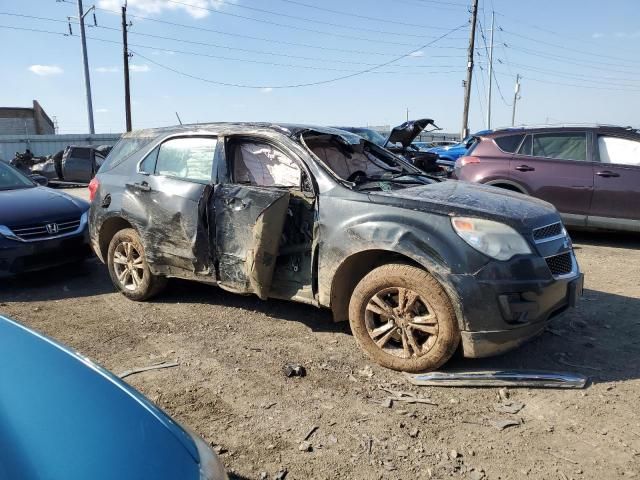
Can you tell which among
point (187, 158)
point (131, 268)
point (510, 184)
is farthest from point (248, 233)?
point (510, 184)

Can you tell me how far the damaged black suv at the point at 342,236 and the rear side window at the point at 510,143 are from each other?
3790 millimetres

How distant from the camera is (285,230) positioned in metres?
4.14

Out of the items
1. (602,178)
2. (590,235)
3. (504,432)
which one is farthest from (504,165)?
(504,432)

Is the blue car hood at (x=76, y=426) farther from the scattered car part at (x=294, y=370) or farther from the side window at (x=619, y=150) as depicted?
the side window at (x=619, y=150)

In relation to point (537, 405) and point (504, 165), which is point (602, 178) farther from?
point (537, 405)

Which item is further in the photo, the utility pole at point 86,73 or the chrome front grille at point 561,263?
the utility pole at point 86,73

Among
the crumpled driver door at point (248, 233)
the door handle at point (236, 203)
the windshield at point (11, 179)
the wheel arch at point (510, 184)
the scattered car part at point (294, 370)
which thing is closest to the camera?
the scattered car part at point (294, 370)

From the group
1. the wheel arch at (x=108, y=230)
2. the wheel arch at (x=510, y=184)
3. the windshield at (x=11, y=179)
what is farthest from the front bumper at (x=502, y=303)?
the windshield at (x=11, y=179)

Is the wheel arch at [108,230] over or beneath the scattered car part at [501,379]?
over

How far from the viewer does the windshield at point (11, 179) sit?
6618mm

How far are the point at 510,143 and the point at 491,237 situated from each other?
527cm

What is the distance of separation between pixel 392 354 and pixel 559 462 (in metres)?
1.28

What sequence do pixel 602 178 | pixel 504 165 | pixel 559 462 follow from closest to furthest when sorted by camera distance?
1. pixel 559 462
2. pixel 602 178
3. pixel 504 165

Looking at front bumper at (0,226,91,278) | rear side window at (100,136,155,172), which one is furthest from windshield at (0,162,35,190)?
rear side window at (100,136,155,172)
